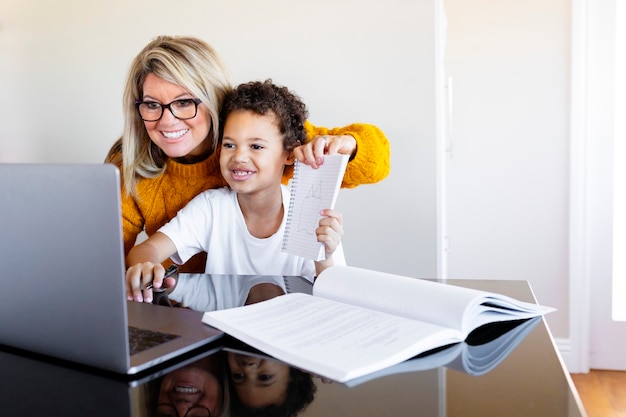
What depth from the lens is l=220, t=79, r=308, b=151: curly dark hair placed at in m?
1.36

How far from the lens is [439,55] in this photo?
172cm

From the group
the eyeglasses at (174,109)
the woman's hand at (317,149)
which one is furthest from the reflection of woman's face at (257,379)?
the eyeglasses at (174,109)

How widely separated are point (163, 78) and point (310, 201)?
0.51 meters

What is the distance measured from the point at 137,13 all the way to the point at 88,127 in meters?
0.41

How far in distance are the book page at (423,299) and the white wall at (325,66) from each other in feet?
3.06

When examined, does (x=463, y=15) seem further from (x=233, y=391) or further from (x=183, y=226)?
(x=233, y=391)

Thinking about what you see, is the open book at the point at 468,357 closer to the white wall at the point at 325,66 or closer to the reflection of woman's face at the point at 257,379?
the reflection of woman's face at the point at 257,379

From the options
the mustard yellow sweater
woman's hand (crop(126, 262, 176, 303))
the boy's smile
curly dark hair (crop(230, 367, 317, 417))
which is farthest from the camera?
the mustard yellow sweater

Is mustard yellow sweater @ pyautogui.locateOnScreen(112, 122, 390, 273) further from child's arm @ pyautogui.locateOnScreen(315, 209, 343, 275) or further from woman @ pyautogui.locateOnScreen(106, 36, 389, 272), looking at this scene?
child's arm @ pyautogui.locateOnScreen(315, 209, 343, 275)

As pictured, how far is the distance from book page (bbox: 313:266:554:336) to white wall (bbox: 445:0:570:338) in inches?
61.8

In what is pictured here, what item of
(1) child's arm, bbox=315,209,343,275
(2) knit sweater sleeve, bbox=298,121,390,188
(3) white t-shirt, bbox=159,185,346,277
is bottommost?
(3) white t-shirt, bbox=159,185,346,277

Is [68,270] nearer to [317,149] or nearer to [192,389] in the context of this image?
[192,389]

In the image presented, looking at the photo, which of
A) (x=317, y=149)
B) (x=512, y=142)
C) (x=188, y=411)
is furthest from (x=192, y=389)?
(x=512, y=142)

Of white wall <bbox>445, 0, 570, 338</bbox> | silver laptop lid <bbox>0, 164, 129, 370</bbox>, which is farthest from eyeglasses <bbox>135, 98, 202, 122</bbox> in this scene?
white wall <bbox>445, 0, 570, 338</bbox>
